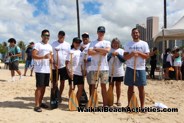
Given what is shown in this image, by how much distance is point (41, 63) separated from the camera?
20.5 ft

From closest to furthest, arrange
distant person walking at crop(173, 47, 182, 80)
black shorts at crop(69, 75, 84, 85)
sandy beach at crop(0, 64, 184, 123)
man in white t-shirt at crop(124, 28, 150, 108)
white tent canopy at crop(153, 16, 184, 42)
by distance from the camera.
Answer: sandy beach at crop(0, 64, 184, 123)
man in white t-shirt at crop(124, 28, 150, 108)
black shorts at crop(69, 75, 84, 85)
distant person walking at crop(173, 47, 182, 80)
white tent canopy at crop(153, 16, 184, 42)

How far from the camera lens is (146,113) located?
6.32 m

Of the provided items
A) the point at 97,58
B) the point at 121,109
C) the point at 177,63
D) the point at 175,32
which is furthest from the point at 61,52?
the point at 175,32

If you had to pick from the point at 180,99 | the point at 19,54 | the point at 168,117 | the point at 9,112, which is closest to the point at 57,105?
the point at 9,112

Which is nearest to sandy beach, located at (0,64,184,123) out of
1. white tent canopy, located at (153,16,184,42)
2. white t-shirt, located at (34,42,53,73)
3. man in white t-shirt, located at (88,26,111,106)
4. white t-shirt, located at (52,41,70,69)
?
man in white t-shirt, located at (88,26,111,106)

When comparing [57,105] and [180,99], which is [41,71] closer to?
[57,105]

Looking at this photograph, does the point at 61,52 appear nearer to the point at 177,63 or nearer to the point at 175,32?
the point at 177,63

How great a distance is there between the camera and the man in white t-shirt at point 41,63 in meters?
6.20

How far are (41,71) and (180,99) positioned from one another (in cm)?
425

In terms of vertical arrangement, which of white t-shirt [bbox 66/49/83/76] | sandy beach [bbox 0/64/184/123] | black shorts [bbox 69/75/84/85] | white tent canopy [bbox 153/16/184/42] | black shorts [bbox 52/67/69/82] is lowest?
sandy beach [bbox 0/64/184/123]

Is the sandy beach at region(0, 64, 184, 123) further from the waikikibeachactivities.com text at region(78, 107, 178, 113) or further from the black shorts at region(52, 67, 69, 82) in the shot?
the black shorts at region(52, 67, 69, 82)

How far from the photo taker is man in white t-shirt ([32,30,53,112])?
6199 millimetres

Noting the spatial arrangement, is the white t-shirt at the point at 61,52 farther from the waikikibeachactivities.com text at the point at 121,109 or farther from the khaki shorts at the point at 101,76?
the waikikibeachactivities.com text at the point at 121,109

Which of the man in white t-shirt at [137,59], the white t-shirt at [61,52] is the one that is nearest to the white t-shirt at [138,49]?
the man in white t-shirt at [137,59]
